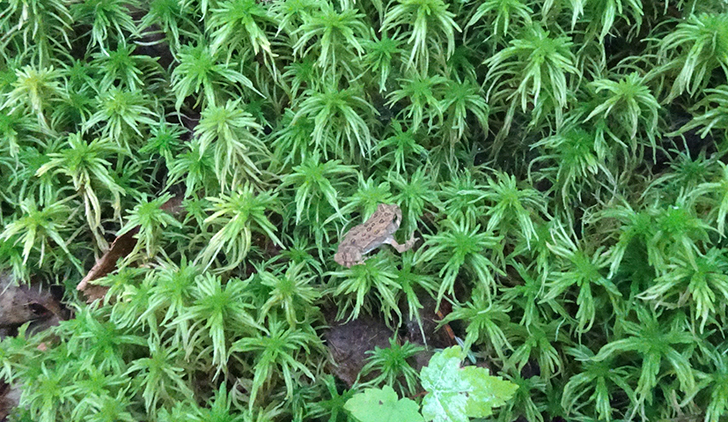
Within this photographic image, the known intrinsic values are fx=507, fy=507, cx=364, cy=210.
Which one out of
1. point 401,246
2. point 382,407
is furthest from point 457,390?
point 401,246

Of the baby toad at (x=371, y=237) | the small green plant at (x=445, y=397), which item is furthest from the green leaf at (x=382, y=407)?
the baby toad at (x=371, y=237)

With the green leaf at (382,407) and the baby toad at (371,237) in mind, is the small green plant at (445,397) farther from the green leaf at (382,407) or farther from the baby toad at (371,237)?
the baby toad at (371,237)

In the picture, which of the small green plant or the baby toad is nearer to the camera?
the small green plant

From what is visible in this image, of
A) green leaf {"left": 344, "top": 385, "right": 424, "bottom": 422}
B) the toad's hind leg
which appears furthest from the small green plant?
the toad's hind leg

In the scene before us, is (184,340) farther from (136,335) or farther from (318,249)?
(318,249)

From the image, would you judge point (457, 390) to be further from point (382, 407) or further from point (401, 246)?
point (401, 246)

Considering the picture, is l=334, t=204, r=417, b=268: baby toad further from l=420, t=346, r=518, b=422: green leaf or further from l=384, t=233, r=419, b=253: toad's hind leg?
l=420, t=346, r=518, b=422: green leaf
